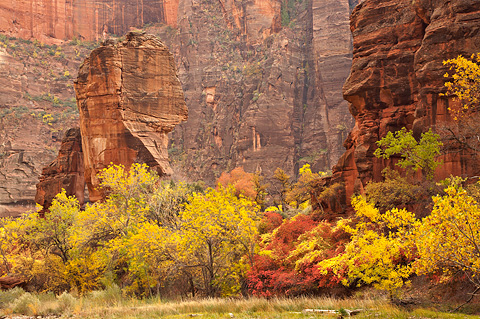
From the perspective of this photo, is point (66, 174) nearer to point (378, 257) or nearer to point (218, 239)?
point (218, 239)

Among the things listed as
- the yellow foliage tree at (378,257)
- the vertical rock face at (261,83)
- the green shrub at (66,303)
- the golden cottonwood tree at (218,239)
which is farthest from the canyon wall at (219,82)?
the yellow foliage tree at (378,257)

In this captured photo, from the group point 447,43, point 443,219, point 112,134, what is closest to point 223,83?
point 112,134

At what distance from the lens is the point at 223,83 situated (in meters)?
110

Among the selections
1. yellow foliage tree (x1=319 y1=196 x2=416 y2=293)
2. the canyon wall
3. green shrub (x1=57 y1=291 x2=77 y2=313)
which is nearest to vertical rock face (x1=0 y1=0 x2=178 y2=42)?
the canyon wall

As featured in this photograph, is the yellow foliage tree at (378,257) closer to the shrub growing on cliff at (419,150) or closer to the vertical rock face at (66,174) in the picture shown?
the shrub growing on cliff at (419,150)

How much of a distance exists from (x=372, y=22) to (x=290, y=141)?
69.1 meters

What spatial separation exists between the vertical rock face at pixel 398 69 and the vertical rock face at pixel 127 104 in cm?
1887

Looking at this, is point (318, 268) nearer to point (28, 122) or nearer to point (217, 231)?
point (217, 231)

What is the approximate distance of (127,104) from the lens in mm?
41500

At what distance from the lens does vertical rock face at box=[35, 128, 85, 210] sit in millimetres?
48781

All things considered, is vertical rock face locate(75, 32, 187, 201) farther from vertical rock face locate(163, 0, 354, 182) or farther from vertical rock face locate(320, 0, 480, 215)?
vertical rock face locate(163, 0, 354, 182)

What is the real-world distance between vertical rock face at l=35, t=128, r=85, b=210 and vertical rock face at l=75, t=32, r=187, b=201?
781cm

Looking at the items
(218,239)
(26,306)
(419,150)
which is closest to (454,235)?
(419,150)

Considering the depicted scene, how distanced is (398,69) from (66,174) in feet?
120
